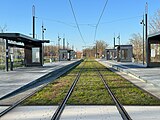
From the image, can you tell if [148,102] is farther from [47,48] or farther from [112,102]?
[47,48]

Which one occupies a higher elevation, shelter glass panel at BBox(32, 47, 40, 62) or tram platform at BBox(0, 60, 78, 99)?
shelter glass panel at BBox(32, 47, 40, 62)

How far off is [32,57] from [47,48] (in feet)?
275

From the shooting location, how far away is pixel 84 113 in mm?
7871

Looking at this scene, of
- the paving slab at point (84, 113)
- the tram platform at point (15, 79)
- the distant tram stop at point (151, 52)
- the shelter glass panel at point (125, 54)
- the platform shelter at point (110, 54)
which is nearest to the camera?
the paving slab at point (84, 113)

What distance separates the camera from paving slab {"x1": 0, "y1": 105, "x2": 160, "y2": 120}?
7355 millimetres

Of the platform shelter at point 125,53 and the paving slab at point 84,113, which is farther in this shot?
the platform shelter at point 125,53

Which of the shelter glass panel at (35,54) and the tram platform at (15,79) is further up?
the shelter glass panel at (35,54)

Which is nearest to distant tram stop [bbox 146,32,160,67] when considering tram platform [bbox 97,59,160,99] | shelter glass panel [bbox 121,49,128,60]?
tram platform [bbox 97,59,160,99]

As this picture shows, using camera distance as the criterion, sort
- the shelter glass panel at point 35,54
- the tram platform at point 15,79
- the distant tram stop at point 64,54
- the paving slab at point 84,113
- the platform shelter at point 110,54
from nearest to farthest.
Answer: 1. the paving slab at point 84,113
2. the tram platform at point 15,79
3. the shelter glass panel at point 35,54
4. the distant tram stop at point 64,54
5. the platform shelter at point 110,54

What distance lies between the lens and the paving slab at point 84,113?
7.36m

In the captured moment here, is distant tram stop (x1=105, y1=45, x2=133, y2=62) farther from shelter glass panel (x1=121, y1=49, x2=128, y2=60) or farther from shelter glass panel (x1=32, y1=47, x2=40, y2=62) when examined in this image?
shelter glass panel (x1=32, y1=47, x2=40, y2=62)

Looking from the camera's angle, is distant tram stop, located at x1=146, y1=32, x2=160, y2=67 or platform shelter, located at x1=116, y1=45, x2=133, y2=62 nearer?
distant tram stop, located at x1=146, y1=32, x2=160, y2=67

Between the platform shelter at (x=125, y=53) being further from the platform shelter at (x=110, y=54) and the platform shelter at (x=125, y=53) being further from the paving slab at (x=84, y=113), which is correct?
the paving slab at (x=84, y=113)

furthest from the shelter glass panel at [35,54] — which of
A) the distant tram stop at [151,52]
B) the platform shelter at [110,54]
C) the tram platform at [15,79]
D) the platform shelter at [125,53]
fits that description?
the platform shelter at [110,54]
